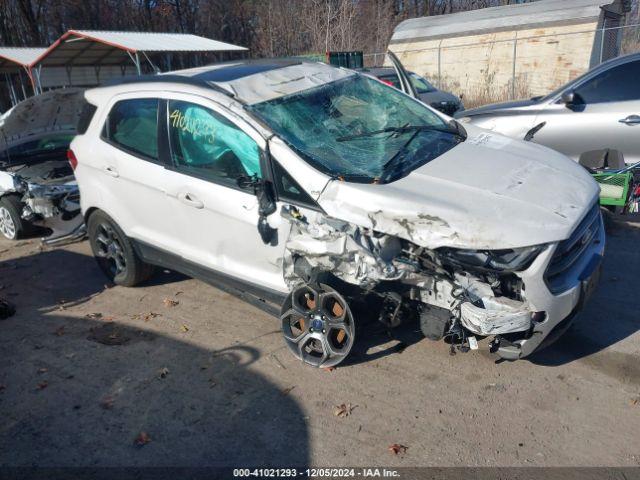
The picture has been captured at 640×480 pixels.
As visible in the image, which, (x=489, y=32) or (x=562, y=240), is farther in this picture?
(x=489, y=32)

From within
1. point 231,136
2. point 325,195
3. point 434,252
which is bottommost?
point 434,252

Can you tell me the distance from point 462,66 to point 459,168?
1785cm

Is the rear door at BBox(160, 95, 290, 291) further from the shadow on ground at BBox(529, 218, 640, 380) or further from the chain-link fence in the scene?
the chain-link fence

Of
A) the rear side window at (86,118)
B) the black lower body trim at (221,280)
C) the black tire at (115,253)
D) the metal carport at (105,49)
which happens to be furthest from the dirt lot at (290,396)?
the metal carport at (105,49)

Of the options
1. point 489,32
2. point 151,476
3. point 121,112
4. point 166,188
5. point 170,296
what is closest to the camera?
point 151,476

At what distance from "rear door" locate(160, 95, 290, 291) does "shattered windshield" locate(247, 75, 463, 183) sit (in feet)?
1.03

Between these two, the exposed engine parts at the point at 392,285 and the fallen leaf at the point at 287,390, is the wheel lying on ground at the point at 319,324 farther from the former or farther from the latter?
the fallen leaf at the point at 287,390

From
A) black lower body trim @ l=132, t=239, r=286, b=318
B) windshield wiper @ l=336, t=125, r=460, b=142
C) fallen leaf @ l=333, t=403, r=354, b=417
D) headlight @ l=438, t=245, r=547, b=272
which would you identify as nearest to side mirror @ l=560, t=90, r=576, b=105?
windshield wiper @ l=336, t=125, r=460, b=142

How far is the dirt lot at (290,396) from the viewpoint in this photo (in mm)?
3018

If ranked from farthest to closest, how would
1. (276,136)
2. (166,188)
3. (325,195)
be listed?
(166,188), (276,136), (325,195)

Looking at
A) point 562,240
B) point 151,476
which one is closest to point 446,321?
point 562,240

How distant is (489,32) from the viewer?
761 inches

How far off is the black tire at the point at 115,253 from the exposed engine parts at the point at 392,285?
1997mm

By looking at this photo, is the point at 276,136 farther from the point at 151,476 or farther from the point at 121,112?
the point at 151,476
